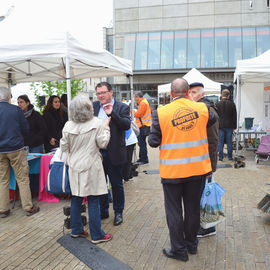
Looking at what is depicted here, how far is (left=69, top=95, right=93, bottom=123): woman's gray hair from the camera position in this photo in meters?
3.27

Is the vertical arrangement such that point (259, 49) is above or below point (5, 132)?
above

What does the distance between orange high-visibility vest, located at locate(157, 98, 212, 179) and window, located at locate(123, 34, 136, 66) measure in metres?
24.2

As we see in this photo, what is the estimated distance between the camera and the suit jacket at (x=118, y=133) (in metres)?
3.74

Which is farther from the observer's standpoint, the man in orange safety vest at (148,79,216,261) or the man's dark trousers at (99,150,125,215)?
the man's dark trousers at (99,150,125,215)

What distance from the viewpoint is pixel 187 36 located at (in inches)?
998

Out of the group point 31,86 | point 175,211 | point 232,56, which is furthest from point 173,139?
point 232,56

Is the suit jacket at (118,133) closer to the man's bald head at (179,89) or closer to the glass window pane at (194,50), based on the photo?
the man's bald head at (179,89)

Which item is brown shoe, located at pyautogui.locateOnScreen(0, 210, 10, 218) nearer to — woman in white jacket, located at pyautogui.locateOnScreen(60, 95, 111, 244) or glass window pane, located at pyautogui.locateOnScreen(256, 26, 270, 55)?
woman in white jacket, located at pyautogui.locateOnScreen(60, 95, 111, 244)

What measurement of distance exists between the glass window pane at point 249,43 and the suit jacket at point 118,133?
22.8 m

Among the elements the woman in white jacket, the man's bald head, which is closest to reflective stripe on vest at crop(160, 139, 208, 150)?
the man's bald head

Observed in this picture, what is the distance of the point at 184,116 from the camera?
281 centimetres

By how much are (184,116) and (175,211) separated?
3.13 feet

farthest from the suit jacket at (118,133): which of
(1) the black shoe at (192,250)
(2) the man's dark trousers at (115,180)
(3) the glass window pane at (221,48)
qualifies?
(3) the glass window pane at (221,48)

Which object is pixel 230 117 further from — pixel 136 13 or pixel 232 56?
pixel 136 13
